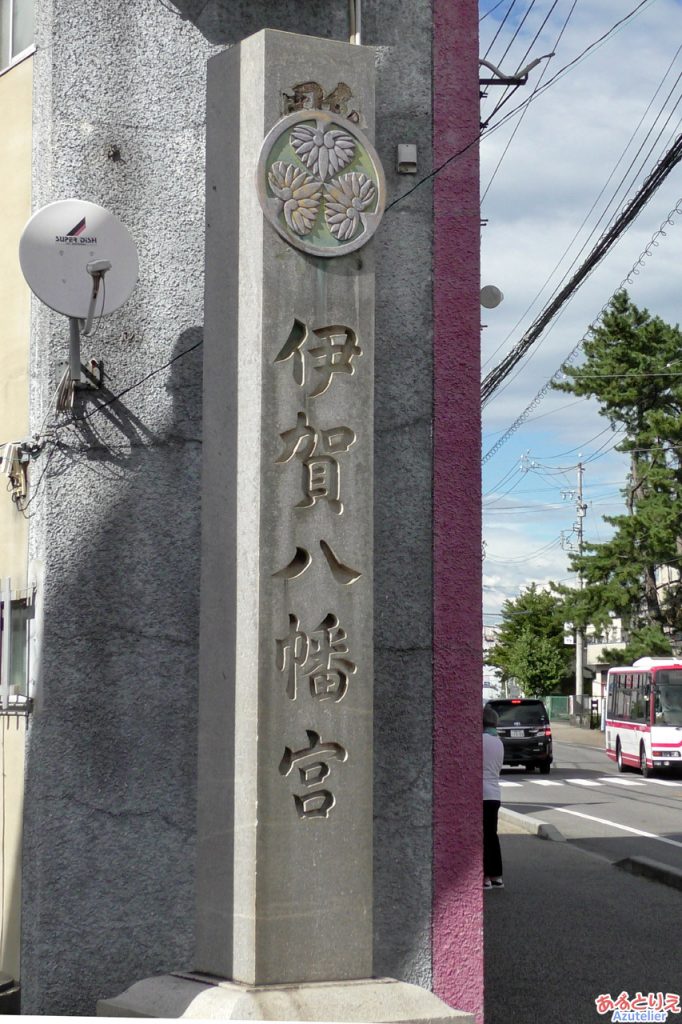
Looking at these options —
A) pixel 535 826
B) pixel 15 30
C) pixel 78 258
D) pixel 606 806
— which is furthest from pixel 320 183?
pixel 606 806

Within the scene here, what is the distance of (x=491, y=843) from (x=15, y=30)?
9.14 metres

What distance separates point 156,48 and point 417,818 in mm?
4674

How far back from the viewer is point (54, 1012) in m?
7.30

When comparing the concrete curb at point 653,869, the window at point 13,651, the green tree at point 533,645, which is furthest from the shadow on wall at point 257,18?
the green tree at point 533,645

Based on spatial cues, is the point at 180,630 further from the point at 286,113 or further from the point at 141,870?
the point at 286,113

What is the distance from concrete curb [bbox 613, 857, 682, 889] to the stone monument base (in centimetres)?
938

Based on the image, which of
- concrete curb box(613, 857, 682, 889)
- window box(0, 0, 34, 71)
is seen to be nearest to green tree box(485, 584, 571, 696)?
concrete curb box(613, 857, 682, 889)

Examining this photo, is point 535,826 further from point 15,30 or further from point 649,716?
point 649,716

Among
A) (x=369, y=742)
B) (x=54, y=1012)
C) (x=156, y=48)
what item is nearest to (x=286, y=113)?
(x=156, y=48)

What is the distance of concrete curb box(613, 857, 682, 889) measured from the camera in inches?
603

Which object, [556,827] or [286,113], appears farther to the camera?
[556,827]

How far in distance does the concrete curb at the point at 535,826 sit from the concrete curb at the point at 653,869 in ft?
9.07

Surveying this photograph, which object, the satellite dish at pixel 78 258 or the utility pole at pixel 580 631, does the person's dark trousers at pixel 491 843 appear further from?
the utility pole at pixel 580 631

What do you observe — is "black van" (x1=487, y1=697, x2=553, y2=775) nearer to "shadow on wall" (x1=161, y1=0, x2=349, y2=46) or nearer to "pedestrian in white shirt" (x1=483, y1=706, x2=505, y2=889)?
"pedestrian in white shirt" (x1=483, y1=706, x2=505, y2=889)
